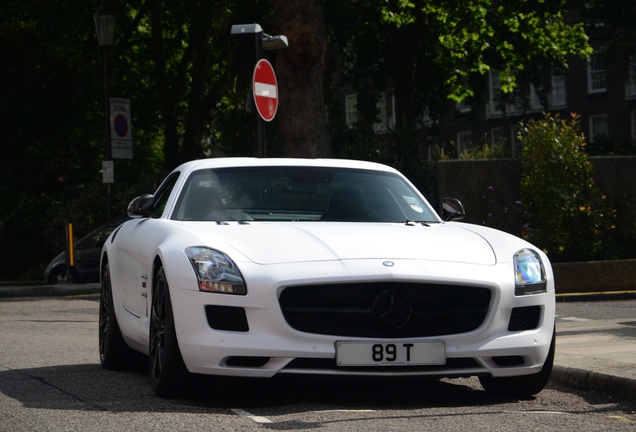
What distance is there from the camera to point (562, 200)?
16.9m

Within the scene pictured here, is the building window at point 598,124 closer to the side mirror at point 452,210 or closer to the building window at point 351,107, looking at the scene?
the building window at point 351,107

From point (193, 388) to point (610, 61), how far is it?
3177 centimetres

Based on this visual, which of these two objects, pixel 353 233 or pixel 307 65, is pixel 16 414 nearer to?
pixel 353 233

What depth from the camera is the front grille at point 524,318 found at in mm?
6617

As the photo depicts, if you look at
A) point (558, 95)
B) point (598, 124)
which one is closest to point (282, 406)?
point (598, 124)

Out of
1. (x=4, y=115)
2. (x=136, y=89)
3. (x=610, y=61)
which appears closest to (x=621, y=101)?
(x=610, y=61)

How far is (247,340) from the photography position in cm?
630

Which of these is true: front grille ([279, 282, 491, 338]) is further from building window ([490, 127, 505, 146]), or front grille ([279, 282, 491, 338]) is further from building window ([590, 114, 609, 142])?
building window ([490, 127, 505, 146])

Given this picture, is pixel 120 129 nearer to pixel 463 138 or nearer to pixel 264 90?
pixel 264 90

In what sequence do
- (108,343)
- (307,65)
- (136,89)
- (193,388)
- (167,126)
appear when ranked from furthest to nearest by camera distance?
(136,89)
(167,126)
(307,65)
(108,343)
(193,388)

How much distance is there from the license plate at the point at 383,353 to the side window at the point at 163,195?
102 inches

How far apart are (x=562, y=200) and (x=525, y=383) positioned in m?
10.3

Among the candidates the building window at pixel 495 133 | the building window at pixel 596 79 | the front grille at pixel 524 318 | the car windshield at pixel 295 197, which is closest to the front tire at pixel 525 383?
the front grille at pixel 524 318

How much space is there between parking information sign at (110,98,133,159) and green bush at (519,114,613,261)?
9180 mm
